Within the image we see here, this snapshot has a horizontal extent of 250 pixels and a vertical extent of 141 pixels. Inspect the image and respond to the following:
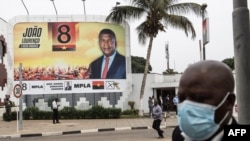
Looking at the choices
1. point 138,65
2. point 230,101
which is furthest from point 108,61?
point 138,65

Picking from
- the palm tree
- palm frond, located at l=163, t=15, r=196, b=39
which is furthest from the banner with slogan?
palm frond, located at l=163, t=15, r=196, b=39

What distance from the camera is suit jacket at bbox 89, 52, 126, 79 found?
3291 centimetres

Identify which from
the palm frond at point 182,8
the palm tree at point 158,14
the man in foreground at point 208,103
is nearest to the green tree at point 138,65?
the palm tree at point 158,14

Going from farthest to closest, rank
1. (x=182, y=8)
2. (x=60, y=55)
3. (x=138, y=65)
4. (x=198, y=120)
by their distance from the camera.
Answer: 1. (x=138, y=65)
2. (x=60, y=55)
3. (x=182, y=8)
4. (x=198, y=120)

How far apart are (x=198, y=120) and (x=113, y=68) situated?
1229 inches

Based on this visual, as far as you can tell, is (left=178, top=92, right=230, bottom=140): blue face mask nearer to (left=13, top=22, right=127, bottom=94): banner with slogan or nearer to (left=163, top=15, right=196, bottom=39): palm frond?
(left=163, top=15, right=196, bottom=39): palm frond

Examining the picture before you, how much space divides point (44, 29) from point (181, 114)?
31577 mm

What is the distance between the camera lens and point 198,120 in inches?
76.4

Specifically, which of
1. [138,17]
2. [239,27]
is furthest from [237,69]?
[138,17]

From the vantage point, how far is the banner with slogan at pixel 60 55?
32438 mm

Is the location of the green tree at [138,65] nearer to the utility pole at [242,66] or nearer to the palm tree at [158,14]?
the palm tree at [158,14]

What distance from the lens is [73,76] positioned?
3281cm

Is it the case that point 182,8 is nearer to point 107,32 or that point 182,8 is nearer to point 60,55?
point 107,32

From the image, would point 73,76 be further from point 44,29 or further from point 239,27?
point 239,27
